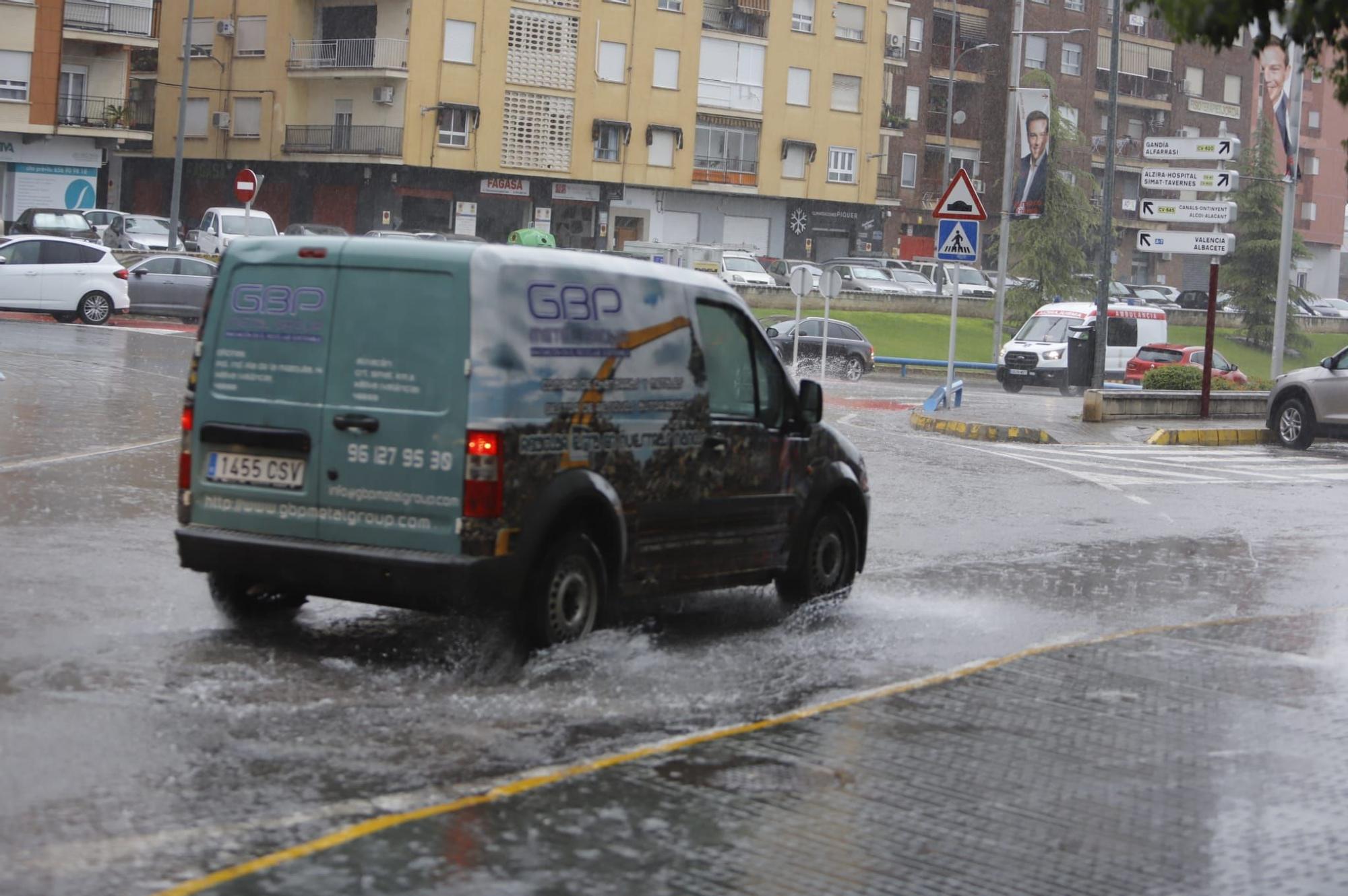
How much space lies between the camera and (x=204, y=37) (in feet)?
219

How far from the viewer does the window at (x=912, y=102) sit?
82812 mm

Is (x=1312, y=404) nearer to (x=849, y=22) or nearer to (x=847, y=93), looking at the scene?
(x=847, y=93)

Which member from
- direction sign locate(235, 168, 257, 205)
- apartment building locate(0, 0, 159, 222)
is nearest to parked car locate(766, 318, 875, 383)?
direction sign locate(235, 168, 257, 205)

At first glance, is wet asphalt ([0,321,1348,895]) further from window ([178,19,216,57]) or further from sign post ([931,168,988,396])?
window ([178,19,216,57])

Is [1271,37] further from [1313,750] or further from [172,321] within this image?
[172,321]

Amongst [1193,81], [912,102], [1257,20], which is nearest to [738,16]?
[912,102]

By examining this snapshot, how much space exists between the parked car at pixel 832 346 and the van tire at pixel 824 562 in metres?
28.1

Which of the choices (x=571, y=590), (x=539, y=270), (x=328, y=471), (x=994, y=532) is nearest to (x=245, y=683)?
(x=328, y=471)

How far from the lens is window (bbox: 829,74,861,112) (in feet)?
243

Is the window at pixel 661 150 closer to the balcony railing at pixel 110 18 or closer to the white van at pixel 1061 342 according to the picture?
the balcony railing at pixel 110 18

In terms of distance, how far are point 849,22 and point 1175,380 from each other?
47828 mm

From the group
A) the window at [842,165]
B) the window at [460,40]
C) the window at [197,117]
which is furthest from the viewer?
the window at [842,165]

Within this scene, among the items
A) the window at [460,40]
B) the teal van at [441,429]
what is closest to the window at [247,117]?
the window at [460,40]

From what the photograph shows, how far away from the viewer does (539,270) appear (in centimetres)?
775
